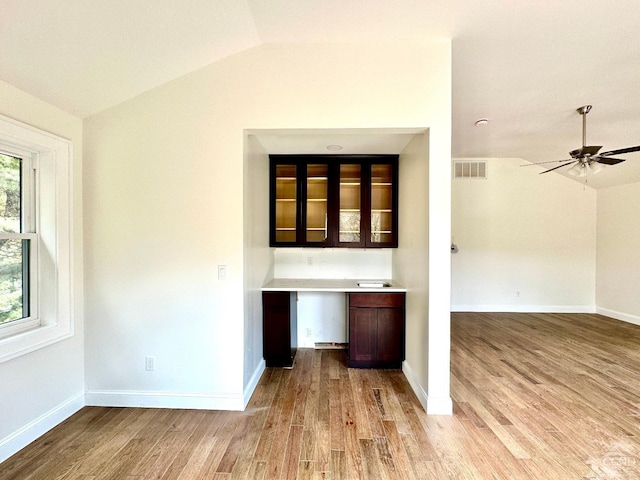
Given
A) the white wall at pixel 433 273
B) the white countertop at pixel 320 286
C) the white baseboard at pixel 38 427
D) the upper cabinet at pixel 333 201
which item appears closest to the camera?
the white baseboard at pixel 38 427

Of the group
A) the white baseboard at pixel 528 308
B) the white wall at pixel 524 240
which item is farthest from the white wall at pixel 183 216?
the white baseboard at pixel 528 308

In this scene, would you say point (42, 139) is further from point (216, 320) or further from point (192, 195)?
point (216, 320)

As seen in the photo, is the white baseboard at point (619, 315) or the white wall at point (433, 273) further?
the white baseboard at point (619, 315)

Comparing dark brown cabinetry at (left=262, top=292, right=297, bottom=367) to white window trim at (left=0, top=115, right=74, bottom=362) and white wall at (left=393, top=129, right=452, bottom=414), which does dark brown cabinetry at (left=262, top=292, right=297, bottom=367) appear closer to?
white wall at (left=393, top=129, right=452, bottom=414)

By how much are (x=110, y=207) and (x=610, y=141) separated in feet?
19.7

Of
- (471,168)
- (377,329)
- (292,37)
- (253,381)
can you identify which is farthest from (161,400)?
(471,168)

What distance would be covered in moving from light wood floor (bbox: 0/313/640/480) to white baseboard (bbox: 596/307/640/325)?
2.46 m

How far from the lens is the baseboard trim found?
2.37 meters

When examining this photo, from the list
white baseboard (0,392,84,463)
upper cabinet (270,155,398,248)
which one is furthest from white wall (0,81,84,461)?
upper cabinet (270,155,398,248)

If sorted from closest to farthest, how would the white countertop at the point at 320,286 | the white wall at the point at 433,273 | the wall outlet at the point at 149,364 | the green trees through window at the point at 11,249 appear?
the green trees through window at the point at 11,249 → the white wall at the point at 433,273 → the wall outlet at the point at 149,364 → the white countertop at the point at 320,286

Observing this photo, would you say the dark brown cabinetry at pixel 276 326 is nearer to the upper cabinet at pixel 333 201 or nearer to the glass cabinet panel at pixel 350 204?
the upper cabinet at pixel 333 201

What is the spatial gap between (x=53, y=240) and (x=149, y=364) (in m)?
1.18

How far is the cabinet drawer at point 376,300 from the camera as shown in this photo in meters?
3.06

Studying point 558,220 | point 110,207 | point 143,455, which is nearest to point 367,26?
point 110,207
